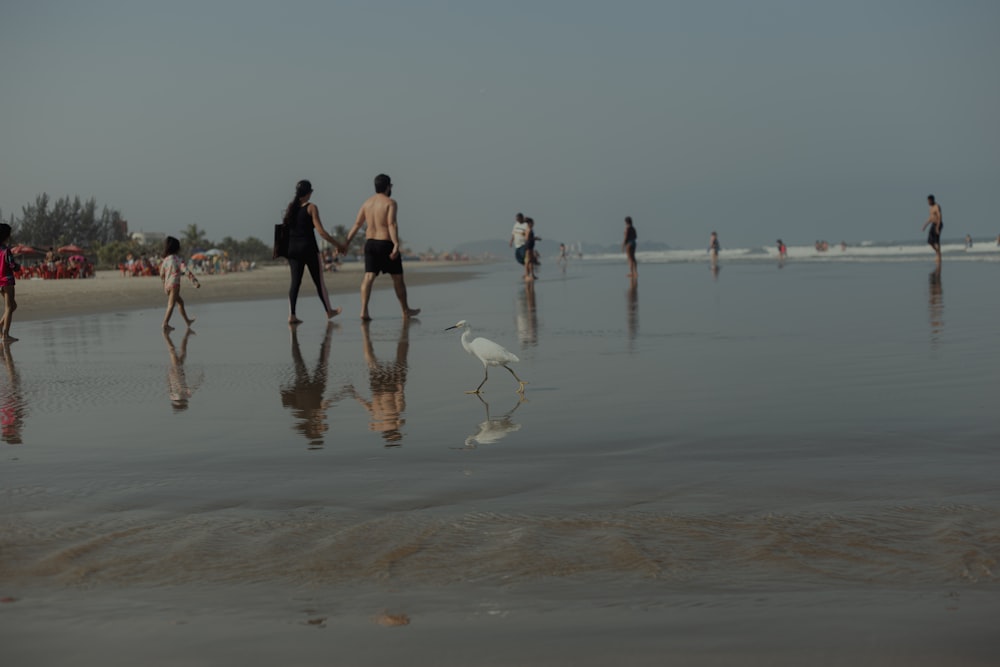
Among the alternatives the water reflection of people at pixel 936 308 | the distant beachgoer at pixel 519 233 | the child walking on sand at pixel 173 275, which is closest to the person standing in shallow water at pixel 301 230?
the child walking on sand at pixel 173 275

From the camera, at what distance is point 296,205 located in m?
15.5

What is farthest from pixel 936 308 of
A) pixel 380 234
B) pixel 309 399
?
pixel 309 399

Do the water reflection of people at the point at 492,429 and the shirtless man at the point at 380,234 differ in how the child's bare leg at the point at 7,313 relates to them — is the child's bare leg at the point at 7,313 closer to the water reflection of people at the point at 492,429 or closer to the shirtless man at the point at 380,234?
the shirtless man at the point at 380,234

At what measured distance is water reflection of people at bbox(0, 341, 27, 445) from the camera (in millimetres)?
6514

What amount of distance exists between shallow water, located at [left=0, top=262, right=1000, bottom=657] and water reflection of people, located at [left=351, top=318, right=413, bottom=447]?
42 mm

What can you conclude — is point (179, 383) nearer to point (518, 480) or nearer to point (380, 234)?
point (518, 480)

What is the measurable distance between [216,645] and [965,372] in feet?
23.7

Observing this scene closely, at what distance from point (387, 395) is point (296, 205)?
327 inches

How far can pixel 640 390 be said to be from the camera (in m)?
7.88

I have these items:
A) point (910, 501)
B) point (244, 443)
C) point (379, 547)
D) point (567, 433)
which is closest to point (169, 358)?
point (244, 443)

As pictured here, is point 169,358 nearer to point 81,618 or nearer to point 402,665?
point 81,618

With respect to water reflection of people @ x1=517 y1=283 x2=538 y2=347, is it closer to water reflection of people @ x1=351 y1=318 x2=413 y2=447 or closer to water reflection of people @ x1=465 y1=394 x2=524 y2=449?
water reflection of people @ x1=351 y1=318 x2=413 y2=447

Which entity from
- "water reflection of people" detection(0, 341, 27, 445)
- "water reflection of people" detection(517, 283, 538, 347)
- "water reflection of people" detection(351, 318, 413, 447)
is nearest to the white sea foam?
"water reflection of people" detection(517, 283, 538, 347)

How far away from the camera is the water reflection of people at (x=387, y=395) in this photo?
638 cm
